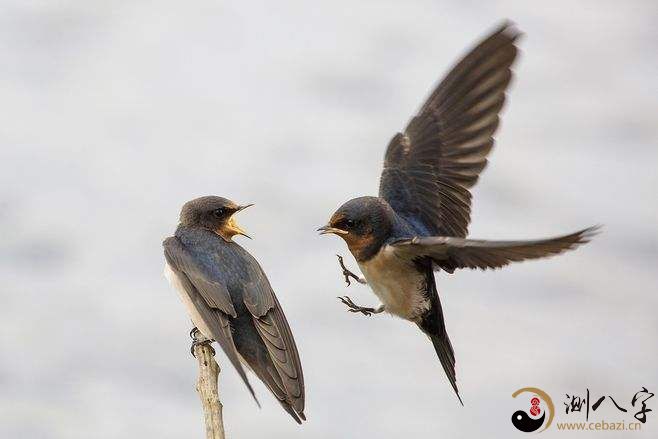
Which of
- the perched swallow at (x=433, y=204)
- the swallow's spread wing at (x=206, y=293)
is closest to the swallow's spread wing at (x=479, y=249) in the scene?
the perched swallow at (x=433, y=204)

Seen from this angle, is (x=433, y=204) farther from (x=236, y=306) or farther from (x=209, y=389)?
(x=209, y=389)

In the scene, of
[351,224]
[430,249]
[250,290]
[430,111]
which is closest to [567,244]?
[430,249]

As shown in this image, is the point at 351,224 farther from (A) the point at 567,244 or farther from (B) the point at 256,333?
(A) the point at 567,244

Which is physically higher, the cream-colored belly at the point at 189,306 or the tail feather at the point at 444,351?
the cream-colored belly at the point at 189,306

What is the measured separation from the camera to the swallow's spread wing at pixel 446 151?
3.54 meters

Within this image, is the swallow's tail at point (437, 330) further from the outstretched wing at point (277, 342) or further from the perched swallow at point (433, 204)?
the outstretched wing at point (277, 342)

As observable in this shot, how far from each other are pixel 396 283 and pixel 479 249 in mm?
431

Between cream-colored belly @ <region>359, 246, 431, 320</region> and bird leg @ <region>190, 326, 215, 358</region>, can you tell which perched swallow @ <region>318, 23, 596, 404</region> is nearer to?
cream-colored belly @ <region>359, 246, 431, 320</region>

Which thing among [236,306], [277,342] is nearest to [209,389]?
[277,342]

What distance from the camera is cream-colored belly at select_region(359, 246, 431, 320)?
3.25 metres

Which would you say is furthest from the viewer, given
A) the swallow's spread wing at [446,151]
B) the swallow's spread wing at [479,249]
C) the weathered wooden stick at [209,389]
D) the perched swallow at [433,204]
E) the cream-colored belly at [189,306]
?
the swallow's spread wing at [446,151]

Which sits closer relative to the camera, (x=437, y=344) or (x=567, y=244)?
(x=567, y=244)

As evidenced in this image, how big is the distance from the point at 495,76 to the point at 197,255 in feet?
2.96

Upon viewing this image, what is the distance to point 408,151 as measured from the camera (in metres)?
3.74
